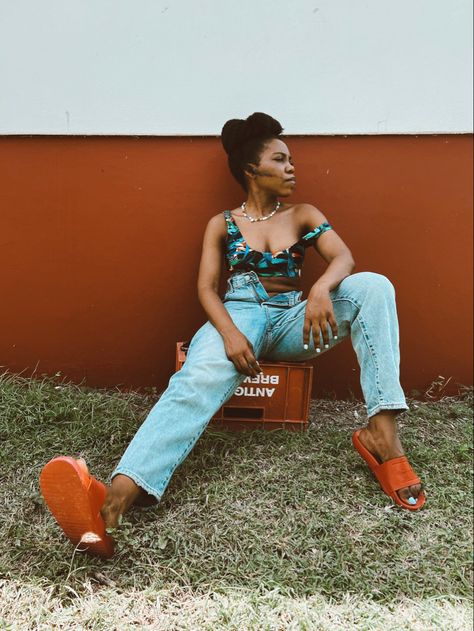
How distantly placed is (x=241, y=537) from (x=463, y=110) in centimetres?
244

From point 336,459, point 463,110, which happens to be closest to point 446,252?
point 463,110

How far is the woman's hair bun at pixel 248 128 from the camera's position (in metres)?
2.87

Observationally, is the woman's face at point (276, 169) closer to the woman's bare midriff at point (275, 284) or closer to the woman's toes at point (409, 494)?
the woman's bare midriff at point (275, 284)

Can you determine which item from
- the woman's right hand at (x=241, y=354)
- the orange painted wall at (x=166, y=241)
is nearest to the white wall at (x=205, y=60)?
the orange painted wall at (x=166, y=241)

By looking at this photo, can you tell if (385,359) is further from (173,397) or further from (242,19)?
(242,19)

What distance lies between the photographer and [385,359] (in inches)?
89.7

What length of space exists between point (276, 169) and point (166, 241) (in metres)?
0.75

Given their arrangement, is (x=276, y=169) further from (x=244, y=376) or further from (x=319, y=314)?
(x=244, y=376)

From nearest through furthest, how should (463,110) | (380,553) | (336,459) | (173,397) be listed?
1. (380,553)
2. (173,397)
3. (336,459)
4. (463,110)

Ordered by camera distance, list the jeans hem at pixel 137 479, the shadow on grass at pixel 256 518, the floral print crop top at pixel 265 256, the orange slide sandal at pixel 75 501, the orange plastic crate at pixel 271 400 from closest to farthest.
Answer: the orange slide sandal at pixel 75 501 < the shadow on grass at pixel 256 518 < the jeans hem at pixel 137 479 < the orange plastic crate at pixel 271 400 < the floral print crop top at pixel 265 256

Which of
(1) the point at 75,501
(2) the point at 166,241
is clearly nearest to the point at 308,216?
(2) the point at 166,241

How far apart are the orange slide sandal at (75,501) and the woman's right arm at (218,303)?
791 millimetres

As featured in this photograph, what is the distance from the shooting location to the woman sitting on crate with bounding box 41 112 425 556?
1960 millimetres

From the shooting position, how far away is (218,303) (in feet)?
8.62
